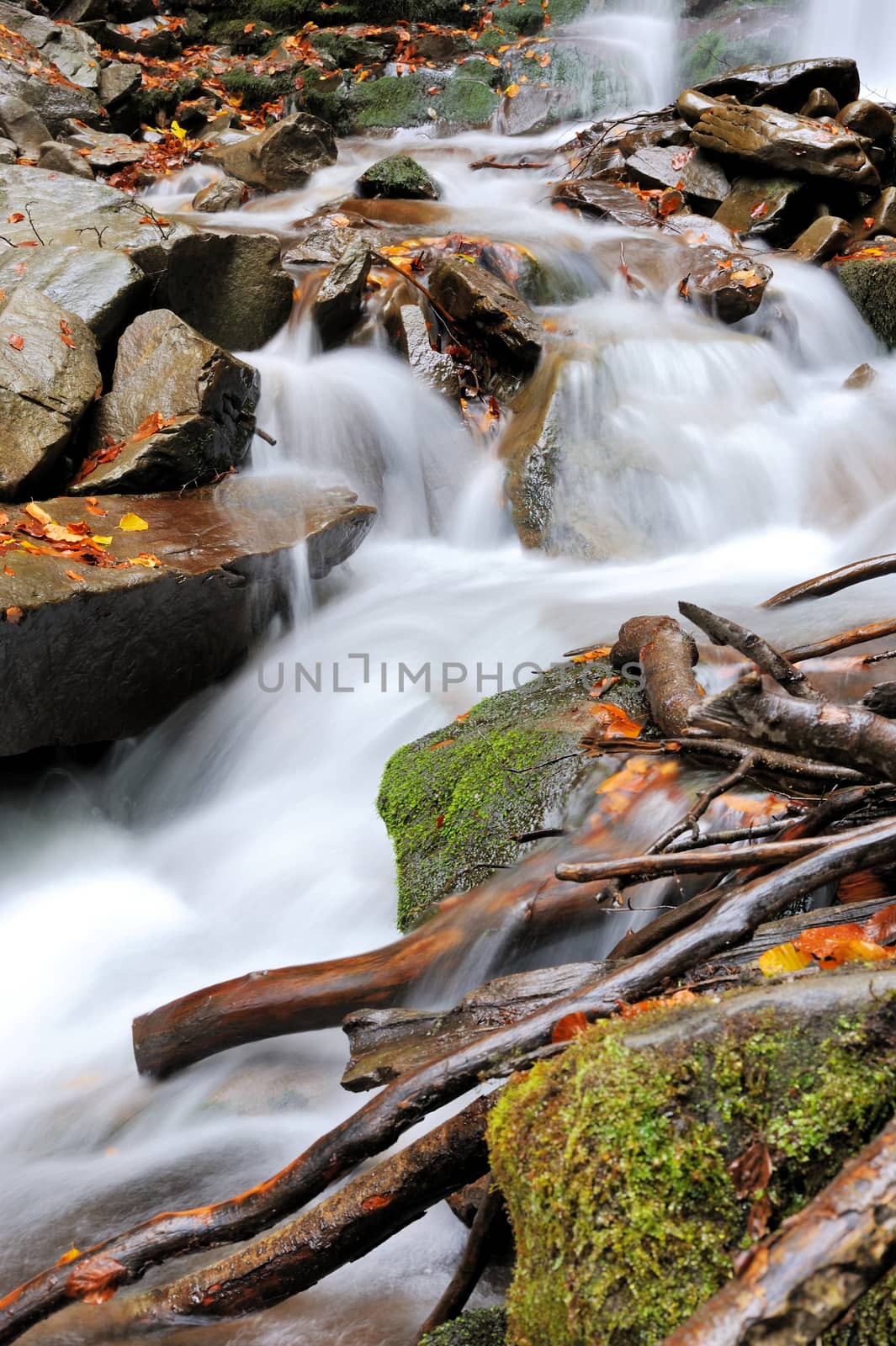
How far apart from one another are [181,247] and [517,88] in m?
11.8

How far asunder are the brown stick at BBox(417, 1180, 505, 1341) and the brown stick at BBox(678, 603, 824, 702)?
1.22m

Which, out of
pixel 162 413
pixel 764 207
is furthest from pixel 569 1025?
pixel 764 207

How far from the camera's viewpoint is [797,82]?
11.7m

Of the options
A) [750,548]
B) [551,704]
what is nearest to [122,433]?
[551,704]

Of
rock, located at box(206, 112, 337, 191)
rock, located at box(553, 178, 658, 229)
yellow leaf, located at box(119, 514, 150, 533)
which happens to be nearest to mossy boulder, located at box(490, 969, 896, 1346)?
yellow leaf, located at box(119, 514, 150, 533)

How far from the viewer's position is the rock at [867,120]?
11305 mm

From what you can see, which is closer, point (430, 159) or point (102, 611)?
point (102, 611)

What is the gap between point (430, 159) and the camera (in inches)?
553

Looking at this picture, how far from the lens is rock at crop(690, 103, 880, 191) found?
421 inches

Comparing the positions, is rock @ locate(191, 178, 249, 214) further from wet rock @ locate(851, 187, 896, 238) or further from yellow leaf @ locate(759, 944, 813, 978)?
yellow leaf @ locate(759, 944, 813, 978)

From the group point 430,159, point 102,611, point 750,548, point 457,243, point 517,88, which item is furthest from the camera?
point 517,88

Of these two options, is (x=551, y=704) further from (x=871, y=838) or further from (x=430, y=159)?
(x=430, y=159)

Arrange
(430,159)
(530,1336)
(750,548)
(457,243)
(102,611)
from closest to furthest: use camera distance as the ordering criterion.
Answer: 1. (530,1336)
2. (102,611)
3. (750,548)
4. (457,243)
5. (430,159)

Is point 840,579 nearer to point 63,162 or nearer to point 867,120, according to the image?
point 867,120
